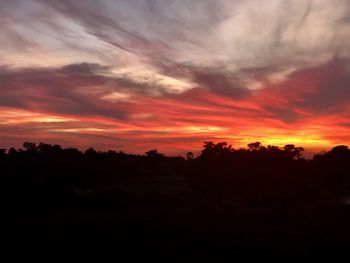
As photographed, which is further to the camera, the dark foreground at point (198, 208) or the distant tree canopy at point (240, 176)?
the distant tree canopy at point (240, 176)

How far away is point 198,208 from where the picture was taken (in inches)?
2186

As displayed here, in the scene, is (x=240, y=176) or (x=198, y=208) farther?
(x=240, y=176)

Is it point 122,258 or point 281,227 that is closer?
point 122,258

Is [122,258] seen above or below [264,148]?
below

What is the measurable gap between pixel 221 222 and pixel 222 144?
28865 mm

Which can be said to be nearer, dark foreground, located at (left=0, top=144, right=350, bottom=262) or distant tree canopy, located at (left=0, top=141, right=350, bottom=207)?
dark foreground, located at (left=0, top=144, right=350, bottom=262)

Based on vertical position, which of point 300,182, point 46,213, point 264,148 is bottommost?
point 46,213

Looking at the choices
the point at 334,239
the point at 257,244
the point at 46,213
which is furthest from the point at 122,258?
the point at 46,213

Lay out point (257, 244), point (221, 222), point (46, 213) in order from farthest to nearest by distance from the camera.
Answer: point (46, 213) < point (221, 222) < point (257, 244)

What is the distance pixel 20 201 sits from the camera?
59281mm

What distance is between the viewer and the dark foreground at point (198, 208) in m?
30.2

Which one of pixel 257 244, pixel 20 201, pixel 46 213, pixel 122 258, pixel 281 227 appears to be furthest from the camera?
pixel 20 201

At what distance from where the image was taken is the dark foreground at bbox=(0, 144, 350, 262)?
30.2 m

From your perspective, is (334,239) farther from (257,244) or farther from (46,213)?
(46,213)
